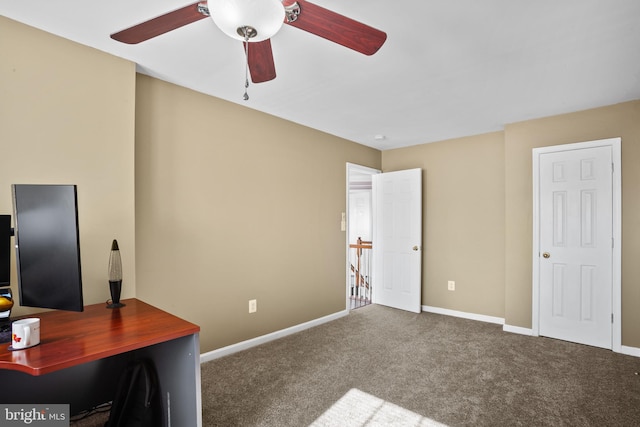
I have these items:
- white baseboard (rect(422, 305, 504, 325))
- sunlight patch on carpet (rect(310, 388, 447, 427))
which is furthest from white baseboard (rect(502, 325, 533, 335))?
sunlight patch on carpet (rect(310, 388, 447, 427))

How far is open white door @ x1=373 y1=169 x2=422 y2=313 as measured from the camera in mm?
4555

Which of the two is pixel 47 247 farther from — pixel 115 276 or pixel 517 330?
pixel 517 330

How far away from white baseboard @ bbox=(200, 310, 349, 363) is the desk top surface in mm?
1137

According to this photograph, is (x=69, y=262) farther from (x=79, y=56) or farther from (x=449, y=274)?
(x=449, y=274)

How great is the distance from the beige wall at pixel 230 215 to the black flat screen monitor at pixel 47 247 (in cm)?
90

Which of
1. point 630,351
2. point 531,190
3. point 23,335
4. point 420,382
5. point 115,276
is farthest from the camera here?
point 531,190

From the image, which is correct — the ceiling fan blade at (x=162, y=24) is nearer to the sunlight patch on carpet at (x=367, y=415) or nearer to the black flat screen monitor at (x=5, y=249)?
the black flat screen monitor at (x=5, y=249)

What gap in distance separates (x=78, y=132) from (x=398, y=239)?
3.86 m

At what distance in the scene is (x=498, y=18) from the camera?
179cm

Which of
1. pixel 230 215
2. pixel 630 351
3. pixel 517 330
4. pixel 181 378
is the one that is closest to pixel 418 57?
pixel 230 215

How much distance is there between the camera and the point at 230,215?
10.1 feet

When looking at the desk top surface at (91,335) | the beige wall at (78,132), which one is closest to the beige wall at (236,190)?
the beige wall at (78,132)

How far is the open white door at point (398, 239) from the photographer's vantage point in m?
4.55

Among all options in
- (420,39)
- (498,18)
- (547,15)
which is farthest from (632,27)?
(420,39)
